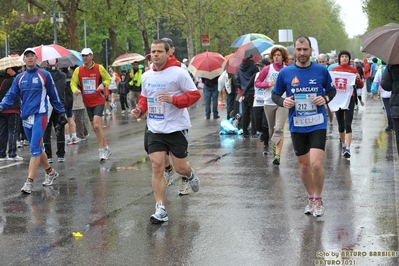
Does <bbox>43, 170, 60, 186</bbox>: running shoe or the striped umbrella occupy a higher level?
the striped umbrella

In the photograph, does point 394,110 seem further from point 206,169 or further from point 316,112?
point 206,169

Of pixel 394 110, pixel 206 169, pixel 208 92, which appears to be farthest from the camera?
pixel 208 92

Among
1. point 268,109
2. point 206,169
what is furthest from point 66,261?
point 268,109

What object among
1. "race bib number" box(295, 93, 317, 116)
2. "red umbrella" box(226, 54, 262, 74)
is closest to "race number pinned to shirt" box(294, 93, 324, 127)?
"race bib number" box(295, 93, 317, 116)

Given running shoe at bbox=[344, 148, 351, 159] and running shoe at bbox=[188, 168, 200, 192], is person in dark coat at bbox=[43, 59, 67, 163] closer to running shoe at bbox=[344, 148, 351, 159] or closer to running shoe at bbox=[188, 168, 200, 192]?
running shoe at bbox=[188, 168, 200, 192]

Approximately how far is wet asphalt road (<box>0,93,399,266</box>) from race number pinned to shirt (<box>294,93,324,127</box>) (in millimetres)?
999

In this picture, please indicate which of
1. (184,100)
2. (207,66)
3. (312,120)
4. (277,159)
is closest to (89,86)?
(277,159)

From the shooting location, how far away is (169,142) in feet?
27.8

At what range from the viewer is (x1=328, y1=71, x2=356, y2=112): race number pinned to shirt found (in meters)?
13.2

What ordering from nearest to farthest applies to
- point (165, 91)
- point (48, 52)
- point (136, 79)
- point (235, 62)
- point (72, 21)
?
1. point (165, 91)
2. point (48, 52)
3. point (235, 62)
4. point (136, 79)
5. point (72, 21)

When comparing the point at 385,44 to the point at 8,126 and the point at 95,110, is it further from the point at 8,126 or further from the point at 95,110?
the point at 8,126

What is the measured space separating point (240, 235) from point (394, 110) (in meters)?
2.57

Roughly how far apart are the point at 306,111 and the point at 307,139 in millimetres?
319

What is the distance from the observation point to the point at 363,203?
895cm
